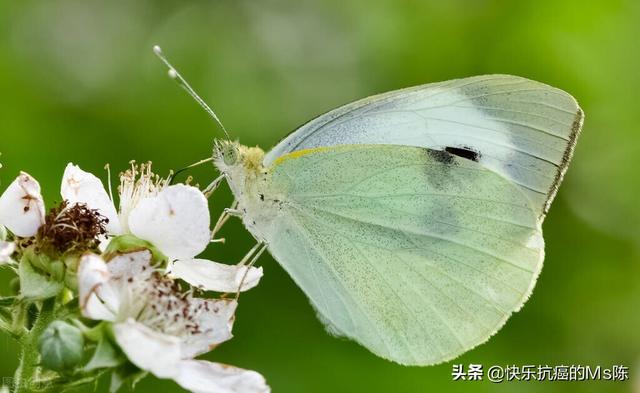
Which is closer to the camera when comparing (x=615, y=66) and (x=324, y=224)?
(x=324, y=224)

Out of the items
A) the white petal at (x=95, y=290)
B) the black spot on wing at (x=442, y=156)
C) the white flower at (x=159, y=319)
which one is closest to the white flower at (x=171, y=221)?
the white flower at (x=159, y=319)

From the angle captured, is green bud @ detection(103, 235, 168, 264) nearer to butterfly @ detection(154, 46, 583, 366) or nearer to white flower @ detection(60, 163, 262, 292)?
white flower @ detection(60, 163, 262, 292)

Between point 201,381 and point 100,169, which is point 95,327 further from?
point 100,169

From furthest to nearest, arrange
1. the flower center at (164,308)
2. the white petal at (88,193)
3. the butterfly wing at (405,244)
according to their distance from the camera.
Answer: the butterfly wing at (405,244) → the white petal at (88,193) → the flower center at (164,308)

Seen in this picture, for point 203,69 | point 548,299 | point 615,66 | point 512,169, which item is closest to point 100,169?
point 203,69

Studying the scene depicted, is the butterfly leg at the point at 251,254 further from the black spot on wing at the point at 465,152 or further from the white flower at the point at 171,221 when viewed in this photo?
the black spot on wing at the point at 465,152

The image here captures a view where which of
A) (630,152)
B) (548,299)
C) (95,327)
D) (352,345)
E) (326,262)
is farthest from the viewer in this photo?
(630,152)

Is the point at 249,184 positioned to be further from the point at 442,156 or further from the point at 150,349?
the point at 150,349
